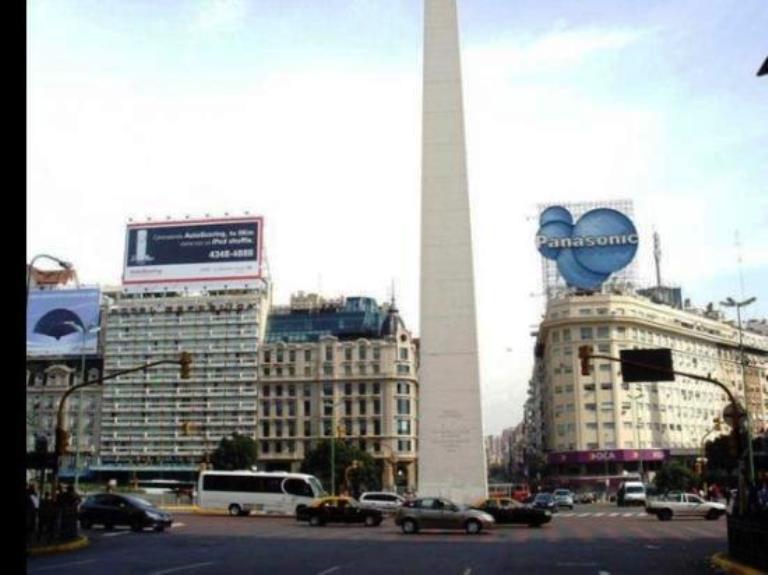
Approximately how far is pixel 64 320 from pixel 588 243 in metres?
61.5

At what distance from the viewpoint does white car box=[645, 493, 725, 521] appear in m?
41.6

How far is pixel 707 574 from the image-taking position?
1598 centimetres

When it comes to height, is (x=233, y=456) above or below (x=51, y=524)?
below

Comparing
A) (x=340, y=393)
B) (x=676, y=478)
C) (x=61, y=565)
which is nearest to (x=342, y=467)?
(x=340, y=393)

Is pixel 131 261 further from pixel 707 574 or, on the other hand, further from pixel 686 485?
pixel 707 574

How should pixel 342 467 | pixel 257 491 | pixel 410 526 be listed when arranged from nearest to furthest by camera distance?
pixel 410 526 < pixel 257 491 < pixel 342 467

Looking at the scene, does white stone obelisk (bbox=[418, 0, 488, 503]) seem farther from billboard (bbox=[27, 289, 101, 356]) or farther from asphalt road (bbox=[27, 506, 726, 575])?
billboard (bbox=[27, 289, 101, 356])

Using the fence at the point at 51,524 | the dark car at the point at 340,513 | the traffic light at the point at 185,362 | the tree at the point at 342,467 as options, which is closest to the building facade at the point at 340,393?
the tree at the point at 342,467

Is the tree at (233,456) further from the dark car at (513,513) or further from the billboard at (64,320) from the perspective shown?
the dark car at (513,513)

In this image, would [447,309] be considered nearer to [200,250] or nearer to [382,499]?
[382,499]

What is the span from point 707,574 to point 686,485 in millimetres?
69486

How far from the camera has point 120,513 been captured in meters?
33.0

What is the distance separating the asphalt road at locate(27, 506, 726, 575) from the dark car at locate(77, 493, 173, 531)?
633mm
